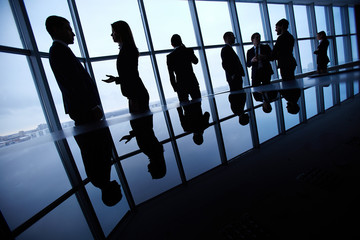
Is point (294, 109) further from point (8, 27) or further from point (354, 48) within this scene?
point (354, 48)

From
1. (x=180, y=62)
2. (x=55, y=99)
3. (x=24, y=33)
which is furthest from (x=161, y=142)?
(x=24, y=33)

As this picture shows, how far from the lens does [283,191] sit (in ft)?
0.85

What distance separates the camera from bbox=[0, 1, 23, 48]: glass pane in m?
2.66

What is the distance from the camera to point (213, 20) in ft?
20.6

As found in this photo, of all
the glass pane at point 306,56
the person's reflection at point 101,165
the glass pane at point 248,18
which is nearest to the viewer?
the person's reflection at point 101,165

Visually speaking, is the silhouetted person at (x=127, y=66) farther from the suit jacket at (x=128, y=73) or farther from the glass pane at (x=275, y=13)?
the glass pane at (x=275, y=13)

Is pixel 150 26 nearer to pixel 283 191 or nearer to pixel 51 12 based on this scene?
pixel 51 12

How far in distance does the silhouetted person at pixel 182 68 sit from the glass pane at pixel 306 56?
27.7 ft

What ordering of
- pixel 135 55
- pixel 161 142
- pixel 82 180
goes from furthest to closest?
Answer: pixel 135 55
pixel 161 142
pixel 82 180

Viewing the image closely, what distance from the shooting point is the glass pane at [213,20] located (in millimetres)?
5941

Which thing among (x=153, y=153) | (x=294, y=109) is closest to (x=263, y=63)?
(x=294, y=109)

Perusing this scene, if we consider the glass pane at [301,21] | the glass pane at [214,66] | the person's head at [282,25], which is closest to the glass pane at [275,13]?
the glass pane at [301,21]

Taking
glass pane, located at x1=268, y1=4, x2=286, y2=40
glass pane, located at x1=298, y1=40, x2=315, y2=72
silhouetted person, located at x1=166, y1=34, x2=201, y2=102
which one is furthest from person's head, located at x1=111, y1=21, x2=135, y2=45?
glass pane, located at x1=298, y1=40, x2=315, y2=72

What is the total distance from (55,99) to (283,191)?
12.6 ft
